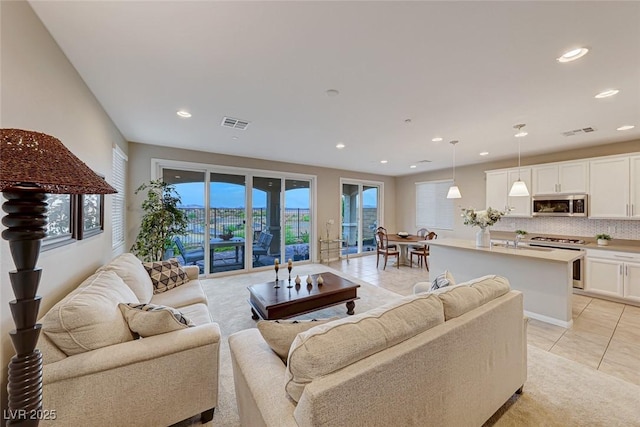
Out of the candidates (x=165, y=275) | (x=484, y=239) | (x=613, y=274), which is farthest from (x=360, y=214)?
(x=165, y=275)

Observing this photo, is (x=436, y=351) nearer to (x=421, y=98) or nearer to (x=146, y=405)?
(x=146, y=405)

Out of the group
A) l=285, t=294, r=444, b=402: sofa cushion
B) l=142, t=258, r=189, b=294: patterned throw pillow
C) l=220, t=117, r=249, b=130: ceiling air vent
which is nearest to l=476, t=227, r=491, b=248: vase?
l=285, t=294, r=444, b=402: sofa cushion

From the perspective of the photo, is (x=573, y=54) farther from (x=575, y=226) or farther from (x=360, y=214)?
(x=360, y=214)

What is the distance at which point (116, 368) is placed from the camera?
132cm

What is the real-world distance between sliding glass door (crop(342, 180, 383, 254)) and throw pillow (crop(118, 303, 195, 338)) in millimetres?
5767

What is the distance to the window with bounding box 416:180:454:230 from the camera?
674 cm

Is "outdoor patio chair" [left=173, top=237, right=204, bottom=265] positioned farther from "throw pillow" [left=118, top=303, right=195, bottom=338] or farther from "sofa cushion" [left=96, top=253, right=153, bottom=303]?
"throw pillow" [left=118, top=303, right=195, bottom=338]

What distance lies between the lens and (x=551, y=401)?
1.80 meters

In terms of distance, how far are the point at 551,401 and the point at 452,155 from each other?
14.3 ft

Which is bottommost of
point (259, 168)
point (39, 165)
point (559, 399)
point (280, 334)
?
point (559, 399)

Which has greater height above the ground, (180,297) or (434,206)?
(434,206)

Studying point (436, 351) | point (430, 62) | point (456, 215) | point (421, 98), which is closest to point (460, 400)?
point (436, 351)

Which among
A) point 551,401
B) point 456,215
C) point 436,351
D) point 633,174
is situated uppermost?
point 633,174

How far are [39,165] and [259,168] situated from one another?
15.5ft
